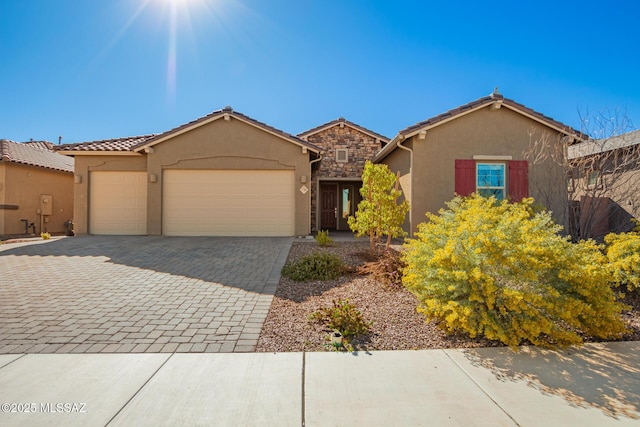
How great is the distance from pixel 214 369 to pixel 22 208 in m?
16.7

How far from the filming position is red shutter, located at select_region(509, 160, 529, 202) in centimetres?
961

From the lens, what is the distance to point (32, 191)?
13.9m

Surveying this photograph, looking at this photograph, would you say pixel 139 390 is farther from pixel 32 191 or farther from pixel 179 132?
pixel 32 191

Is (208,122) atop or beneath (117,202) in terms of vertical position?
atop

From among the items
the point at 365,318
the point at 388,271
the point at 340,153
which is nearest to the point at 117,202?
the point at 340,153

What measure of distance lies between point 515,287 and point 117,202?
42.7ft

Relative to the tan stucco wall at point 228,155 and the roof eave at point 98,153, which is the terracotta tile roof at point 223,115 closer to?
the tan stucco wall at point 228,155

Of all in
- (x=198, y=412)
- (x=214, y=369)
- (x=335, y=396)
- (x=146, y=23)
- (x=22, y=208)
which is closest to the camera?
(x=198, y=412)

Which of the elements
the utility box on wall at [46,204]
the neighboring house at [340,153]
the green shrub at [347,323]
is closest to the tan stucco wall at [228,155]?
the neighboring house at [340,153]

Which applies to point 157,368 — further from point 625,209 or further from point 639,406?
point 625,209

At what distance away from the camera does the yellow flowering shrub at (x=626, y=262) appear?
4.04m

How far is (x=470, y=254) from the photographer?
11.1ft

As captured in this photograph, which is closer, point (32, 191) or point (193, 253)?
point (193, 253)

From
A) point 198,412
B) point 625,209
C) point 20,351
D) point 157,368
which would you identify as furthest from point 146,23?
point 625,209
